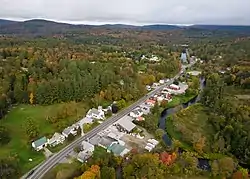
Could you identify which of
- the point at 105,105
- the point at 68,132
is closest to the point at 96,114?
the point at 105,105

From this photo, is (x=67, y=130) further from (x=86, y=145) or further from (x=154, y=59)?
(x=154, y=59)

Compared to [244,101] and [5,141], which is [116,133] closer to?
[5,141]

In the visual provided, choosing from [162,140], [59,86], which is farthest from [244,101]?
[59,86]

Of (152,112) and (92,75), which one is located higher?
(92,75)

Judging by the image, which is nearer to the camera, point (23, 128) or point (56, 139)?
point (56, 139)

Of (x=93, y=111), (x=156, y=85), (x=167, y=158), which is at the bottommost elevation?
(x=156, y=85)

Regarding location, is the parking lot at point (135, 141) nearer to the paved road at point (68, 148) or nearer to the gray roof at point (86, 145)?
the paved road at point (68, 148)

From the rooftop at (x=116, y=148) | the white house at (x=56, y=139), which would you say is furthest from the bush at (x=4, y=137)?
the rooftop at (x=116, y=148)

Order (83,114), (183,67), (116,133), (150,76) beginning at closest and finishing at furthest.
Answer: (116,133), (83,114), (150,76), (183,67)
